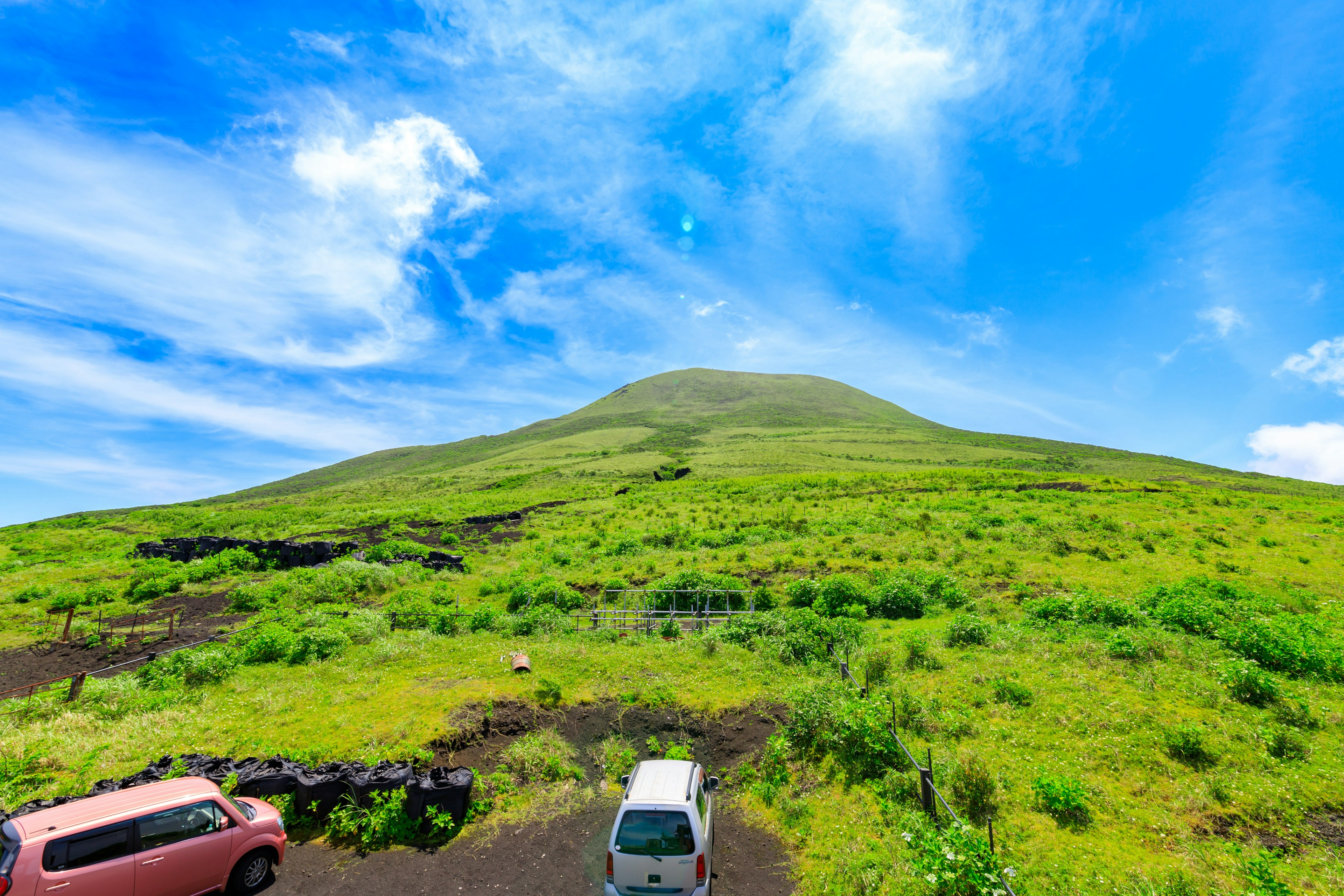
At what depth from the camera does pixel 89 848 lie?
Result: 8.21m

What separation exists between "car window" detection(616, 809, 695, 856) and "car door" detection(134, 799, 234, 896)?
6.97m

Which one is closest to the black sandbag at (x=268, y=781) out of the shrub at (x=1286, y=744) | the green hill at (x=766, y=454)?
the shrub at (x=1286, y=744)

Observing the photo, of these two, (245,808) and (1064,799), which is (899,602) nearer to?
(1064,799)

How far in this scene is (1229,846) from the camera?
9172 millimetres

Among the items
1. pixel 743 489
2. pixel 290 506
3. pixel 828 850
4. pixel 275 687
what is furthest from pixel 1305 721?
pixel 290 506

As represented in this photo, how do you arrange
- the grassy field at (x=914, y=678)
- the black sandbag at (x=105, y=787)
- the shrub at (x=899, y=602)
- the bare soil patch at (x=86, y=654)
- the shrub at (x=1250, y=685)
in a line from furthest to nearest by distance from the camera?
the shrub at (x=899, y=602), the bare soil patch at (x=86, y=654), the shrub at (x=1250, y=685), the black sandbag at (x=105, y=787), the grassy field at (x=914, y=678)

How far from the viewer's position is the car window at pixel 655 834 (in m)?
8.84

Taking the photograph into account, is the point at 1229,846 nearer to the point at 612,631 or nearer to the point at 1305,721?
the point at 1305,721

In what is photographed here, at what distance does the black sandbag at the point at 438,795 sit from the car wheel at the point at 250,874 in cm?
244

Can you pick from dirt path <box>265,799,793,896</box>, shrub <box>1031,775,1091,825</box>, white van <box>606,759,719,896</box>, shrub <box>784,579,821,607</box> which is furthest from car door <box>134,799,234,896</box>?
shrub <box>784,579,821,607</box>

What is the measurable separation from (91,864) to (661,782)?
8910mm

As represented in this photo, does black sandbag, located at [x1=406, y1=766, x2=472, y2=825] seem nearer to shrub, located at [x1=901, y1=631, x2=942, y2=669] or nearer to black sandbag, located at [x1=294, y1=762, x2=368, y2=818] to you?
black sandbag, located at [x1=294, y1=762, x2=368, y2=818]

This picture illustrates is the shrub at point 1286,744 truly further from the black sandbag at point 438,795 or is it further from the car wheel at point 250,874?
the car wheel at point 250,874

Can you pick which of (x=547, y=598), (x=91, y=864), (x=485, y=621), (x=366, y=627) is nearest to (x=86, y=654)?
(x=366, y=627)
